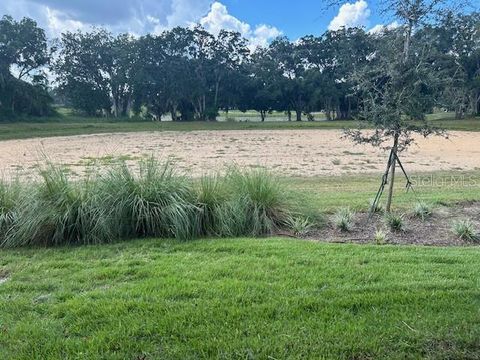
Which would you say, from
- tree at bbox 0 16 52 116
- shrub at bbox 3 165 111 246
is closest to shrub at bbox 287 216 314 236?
shrub at bbox 3 165 111 246

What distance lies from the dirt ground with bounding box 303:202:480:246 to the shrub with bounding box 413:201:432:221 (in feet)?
0.19

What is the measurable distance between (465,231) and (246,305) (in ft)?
11.1

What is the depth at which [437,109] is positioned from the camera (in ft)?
21.4

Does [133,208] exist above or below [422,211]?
above

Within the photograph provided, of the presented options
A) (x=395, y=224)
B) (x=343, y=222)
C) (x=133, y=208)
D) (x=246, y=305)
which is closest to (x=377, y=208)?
(x=395, y=224)

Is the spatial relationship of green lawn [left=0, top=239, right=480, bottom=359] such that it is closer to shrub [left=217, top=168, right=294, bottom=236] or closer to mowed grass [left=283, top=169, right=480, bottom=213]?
shrub [left=217, top=168, right=294, bottom=236]

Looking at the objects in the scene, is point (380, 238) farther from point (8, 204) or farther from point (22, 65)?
point (22, 65)

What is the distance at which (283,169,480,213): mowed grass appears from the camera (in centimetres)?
745

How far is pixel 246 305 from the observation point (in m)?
3.21

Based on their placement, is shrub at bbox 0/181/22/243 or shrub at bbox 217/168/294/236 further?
shrub at bbox 217/168/294/236

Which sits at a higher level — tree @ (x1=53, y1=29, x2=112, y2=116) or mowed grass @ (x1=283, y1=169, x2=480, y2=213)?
tree @ (x1=53, y1=29, x2=112, y2=116)

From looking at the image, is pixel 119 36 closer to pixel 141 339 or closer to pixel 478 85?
pixel 478 85

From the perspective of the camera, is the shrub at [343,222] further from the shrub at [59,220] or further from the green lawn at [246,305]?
the shrub at [59,220]

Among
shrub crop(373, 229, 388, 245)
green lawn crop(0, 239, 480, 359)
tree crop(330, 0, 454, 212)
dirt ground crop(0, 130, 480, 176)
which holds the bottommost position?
dirt ground crop(0, 130, 480, 176)
